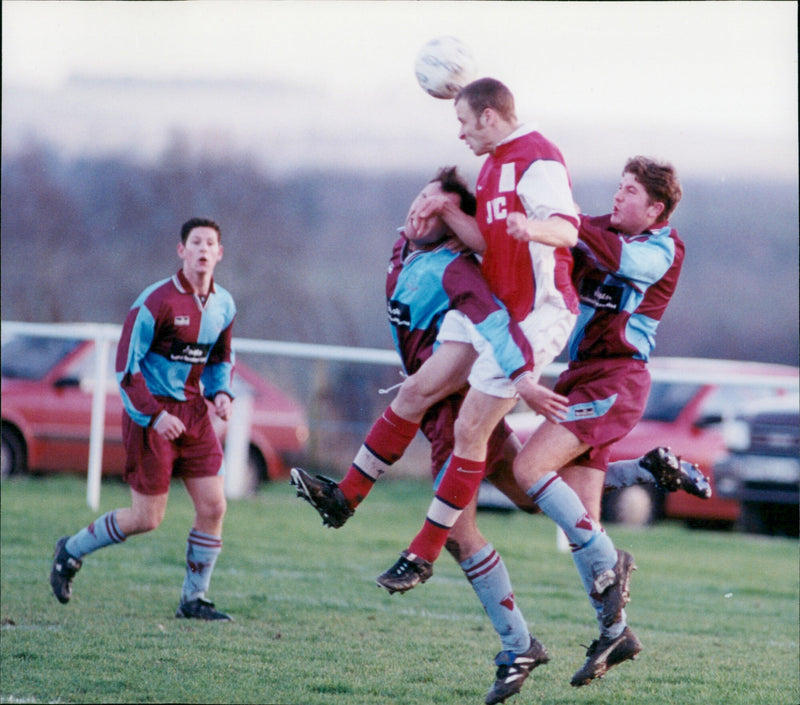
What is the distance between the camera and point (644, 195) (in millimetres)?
4828

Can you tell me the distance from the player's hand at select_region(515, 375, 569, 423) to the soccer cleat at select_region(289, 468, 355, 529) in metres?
0.87

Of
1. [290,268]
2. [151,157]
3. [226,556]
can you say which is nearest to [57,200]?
[151,157]

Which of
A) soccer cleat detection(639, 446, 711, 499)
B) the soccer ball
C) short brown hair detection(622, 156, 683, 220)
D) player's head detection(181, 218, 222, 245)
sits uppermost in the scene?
the soccer ball

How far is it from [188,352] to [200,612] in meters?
1.22

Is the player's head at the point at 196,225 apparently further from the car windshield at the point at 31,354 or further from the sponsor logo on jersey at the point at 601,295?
the car windshield at the point at 31,354

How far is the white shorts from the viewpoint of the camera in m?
4.54

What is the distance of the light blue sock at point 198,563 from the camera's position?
6.11 meters

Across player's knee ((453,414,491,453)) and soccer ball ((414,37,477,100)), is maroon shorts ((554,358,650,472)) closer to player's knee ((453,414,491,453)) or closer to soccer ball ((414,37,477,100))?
player's knee ((453,414,491,453))

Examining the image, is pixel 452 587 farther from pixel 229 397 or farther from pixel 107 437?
pixel 107 437

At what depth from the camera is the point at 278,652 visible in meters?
5.36

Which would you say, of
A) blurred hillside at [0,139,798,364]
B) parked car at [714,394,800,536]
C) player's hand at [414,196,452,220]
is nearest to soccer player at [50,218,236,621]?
player's hand at [414,196,452,220]

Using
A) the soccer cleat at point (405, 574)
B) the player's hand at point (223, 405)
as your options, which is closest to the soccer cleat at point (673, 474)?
the soccer cleat at point (405, 574)

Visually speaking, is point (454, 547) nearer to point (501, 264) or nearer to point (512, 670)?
point (512, 670)

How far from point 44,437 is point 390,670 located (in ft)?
22.9
